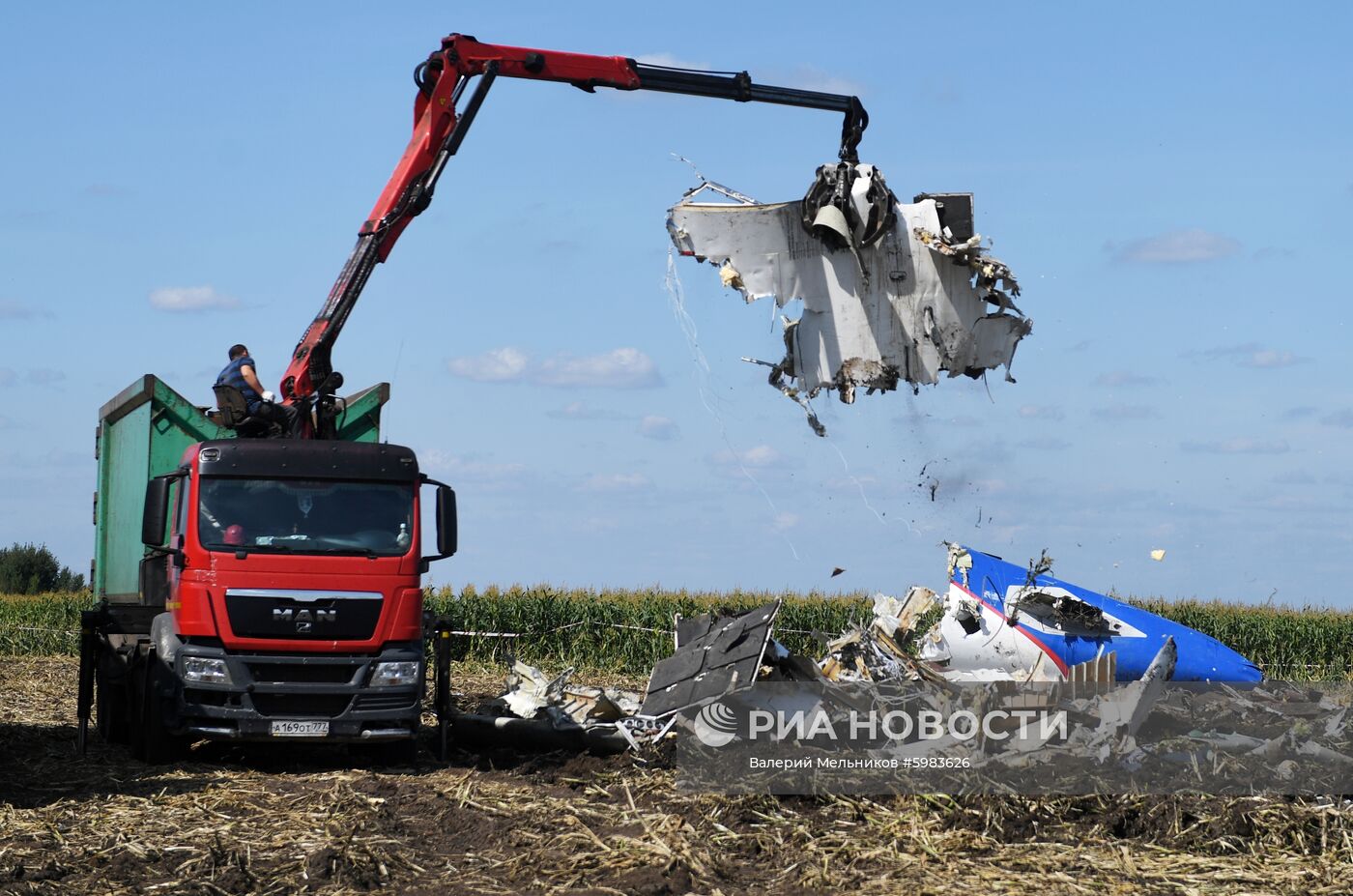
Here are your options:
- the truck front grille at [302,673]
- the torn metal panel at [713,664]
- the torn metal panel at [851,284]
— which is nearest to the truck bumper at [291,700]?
the truck front grille at [302,673]

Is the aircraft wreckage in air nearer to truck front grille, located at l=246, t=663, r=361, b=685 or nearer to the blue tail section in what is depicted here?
the blue tail section

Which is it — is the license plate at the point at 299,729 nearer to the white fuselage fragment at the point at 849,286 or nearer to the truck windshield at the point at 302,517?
the truck windshield at the point at 302,517

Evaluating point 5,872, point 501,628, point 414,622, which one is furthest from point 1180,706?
point 501,628

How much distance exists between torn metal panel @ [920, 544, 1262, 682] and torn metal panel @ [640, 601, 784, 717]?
2640 mm

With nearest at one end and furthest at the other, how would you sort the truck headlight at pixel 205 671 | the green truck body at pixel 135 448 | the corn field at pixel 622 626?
the truck headlight at pixel 205 671, the green truck body at pixel 135 448, the corn field at pixel 622 626

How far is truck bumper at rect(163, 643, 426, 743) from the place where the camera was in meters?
12.1

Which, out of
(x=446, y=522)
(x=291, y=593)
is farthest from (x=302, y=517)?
(x=446, y=522)

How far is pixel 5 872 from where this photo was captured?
8.62 m

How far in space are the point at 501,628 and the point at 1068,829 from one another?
1681cm

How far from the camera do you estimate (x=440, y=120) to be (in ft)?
47.0

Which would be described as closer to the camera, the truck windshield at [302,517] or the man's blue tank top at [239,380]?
the truck windshield at [302,517]

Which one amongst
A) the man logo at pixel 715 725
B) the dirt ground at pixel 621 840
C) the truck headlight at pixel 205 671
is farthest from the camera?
the truck headlight at pixel 205 671

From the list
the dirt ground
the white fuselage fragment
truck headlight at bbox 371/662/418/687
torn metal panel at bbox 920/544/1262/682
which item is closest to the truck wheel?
the dirt ground

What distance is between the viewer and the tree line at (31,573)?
45.8m
